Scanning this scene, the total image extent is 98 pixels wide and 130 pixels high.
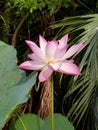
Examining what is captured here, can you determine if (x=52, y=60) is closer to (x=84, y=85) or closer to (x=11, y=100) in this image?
(x=11, y=100)

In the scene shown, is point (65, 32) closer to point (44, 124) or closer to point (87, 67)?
point (87, 67)

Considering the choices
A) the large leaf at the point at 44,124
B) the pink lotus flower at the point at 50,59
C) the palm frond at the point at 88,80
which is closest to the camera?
the pink lotus flower at the point at 50,59

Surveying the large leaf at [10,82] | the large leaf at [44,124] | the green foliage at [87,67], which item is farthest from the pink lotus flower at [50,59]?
the green foliage at [87,67]

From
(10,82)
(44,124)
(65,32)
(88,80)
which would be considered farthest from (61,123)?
(65,32)

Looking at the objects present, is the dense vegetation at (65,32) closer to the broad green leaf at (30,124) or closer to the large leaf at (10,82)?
the broad green leaf at (30,124)

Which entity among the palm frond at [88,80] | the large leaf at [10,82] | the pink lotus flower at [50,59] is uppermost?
the pink lotus flower at [50,59]

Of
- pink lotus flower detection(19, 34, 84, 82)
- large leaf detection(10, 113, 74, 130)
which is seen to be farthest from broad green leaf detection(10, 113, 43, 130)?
pink lotus flower detection(19, 34, 84, 82)

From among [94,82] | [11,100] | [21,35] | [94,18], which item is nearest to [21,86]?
[11,100]

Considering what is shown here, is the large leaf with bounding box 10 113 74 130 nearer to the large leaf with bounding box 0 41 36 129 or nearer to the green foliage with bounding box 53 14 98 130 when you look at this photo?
the large leaf with bounding box 0 41 36 129
